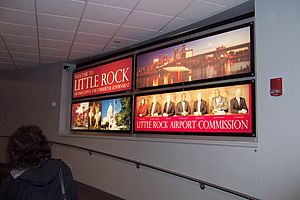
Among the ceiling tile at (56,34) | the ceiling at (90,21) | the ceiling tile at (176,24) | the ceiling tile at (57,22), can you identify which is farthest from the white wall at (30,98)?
the ceiling tile at (176,24)

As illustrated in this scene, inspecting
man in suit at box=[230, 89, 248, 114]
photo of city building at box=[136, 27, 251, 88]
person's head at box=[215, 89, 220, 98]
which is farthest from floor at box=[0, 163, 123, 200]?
man in suit at box=[230, 89, 248, 114]

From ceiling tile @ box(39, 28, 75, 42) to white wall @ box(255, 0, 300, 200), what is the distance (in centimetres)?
332

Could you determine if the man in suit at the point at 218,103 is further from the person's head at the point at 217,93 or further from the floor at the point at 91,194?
the floor at the point at 91,194

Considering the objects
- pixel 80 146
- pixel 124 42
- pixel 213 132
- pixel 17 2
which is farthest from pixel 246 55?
pixel 80 146

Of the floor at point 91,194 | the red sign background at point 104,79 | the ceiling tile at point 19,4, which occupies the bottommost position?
the floor at point 91,194

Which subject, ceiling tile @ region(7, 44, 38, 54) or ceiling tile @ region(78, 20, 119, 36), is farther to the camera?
ceiling tile @ region(7, 44, 38, 54)

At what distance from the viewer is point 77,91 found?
7.29 m

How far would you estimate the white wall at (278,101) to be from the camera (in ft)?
9.21

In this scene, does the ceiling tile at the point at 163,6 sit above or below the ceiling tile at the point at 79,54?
above

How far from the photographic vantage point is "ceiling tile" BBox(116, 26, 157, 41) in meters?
4.81

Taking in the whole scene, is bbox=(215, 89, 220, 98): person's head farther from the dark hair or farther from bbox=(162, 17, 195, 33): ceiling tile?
the dark hair

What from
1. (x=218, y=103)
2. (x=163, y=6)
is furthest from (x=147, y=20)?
(x=218, y=103)

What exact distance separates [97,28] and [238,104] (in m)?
2.62

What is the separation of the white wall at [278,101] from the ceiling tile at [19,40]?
14.1 feet
